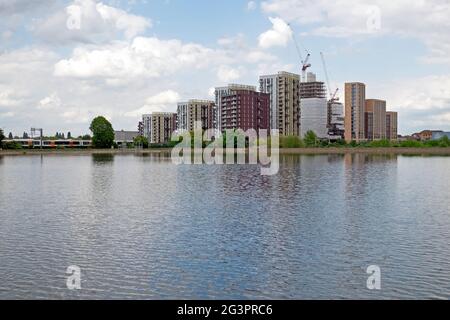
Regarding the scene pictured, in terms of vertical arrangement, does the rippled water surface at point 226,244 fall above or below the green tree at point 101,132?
below

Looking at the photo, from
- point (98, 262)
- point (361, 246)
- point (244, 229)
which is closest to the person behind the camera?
point (98, 262)

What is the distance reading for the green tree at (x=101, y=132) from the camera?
623ft

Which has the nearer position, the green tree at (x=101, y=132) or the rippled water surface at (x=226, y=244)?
the rippled water surface at (x=226, y=244)

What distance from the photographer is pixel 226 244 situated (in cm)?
2548

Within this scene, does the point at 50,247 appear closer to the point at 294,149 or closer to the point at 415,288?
the point at 415,288

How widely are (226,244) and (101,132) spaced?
172418 millimetres

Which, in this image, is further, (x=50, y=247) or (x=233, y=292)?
(x=50, y=247)

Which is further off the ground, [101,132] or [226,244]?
[101,132]

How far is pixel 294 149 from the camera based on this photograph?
179 meters

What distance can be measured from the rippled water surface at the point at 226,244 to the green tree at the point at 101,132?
146065mm

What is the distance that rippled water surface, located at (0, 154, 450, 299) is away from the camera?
19031mm

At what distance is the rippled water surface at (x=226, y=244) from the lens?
19.0 m
